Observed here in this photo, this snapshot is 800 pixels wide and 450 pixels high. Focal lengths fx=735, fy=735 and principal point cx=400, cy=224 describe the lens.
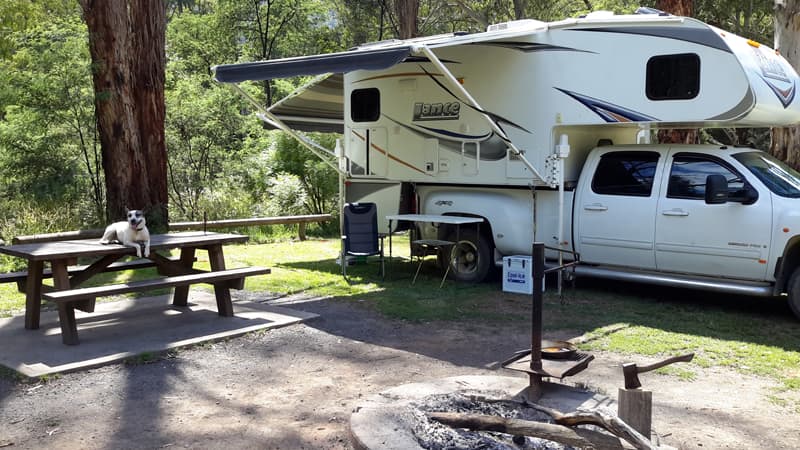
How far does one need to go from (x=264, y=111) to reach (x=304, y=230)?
401cm

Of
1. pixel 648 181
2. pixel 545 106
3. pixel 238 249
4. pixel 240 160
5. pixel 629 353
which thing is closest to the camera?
pixel 629 353

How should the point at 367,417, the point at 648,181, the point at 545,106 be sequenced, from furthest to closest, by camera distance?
the point at 545,106 < the point at 648,181 < the point at 367,417

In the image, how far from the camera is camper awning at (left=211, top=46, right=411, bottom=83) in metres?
7.85

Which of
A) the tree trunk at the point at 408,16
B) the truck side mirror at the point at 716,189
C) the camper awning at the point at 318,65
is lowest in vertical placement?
the truck side mirror at the point at 716,189

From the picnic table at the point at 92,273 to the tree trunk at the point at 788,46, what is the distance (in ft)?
29.4

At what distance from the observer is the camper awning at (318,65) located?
7852 mm

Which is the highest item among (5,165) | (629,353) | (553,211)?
(5,165)

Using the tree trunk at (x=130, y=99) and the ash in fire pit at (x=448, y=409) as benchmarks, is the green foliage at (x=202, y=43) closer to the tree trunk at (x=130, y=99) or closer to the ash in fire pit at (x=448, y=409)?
the tree trunk at (x=130, y=99)

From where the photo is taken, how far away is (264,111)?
1095 cm

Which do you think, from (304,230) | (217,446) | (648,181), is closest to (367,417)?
(217,446)

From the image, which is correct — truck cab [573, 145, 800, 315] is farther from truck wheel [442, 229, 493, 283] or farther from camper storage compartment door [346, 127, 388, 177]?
camper storage compartment door [346, 127, 388, 177]

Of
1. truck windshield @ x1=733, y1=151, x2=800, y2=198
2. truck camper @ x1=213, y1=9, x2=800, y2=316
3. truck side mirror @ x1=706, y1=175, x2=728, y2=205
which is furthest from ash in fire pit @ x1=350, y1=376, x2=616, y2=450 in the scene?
truck windshield @ x1=733, y1=151, x2=800, y2=198

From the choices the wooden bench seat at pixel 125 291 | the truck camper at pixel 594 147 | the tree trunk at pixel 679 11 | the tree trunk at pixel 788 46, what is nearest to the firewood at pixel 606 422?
the wooden bench seat at pixel 125 291

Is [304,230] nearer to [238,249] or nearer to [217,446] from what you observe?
[238,249]
